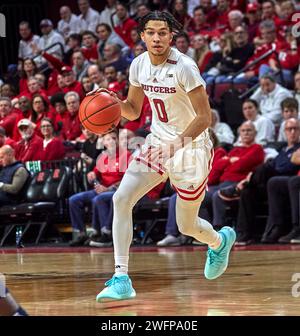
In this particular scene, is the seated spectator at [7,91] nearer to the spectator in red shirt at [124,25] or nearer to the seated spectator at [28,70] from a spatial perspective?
the seated spectator at [28,70]

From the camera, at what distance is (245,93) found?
1223 cm

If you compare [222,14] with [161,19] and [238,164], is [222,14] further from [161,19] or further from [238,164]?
[161,19]

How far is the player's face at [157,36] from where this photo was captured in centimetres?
593

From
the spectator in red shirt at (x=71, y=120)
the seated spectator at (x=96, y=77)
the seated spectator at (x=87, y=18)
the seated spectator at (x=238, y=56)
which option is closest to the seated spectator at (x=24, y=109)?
the spectator in red shirt at (x=71, y=120)

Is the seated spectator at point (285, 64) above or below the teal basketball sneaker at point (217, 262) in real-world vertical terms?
above

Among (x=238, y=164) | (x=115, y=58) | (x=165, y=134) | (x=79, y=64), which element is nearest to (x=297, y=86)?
(x=238, y=164)

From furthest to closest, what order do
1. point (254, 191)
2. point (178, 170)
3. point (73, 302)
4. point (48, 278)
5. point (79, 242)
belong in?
point (79, 242) → point (254, 191) → point (48, 278) → point (178, 170) → point (73, 302)

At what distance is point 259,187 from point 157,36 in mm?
4786

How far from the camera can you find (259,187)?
10.4 m

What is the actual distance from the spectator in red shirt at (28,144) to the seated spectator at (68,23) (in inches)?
191

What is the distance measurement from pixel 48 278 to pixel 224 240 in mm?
1527
